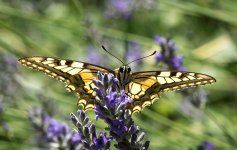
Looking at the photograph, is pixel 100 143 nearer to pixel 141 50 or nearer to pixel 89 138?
pixel 89 138

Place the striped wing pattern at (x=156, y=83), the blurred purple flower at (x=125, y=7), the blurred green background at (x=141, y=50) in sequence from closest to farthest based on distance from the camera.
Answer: the striped wing pattern at (x=156, y=83) < the blurred green background at (x=141, y=50) < the blurred purple flower at (x=125, y=7)

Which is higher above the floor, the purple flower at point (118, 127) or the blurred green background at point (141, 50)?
the blurred green background at point (141, 50)

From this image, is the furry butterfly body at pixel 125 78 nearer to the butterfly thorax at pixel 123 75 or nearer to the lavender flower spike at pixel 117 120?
the butterfly thorax at pixel 123 75

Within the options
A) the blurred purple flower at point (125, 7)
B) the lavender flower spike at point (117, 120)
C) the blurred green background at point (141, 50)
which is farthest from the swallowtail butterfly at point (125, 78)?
the blurred purple flower at point (125, 7)

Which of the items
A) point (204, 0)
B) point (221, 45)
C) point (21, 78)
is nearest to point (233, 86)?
point (221, 45)

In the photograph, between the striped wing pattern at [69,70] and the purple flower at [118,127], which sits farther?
the striped wing pattern at [69,70]

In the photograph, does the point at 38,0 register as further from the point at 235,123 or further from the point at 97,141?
the point at 97,141

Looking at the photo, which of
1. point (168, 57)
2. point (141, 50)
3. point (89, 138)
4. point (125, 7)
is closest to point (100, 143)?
point (89, 138)

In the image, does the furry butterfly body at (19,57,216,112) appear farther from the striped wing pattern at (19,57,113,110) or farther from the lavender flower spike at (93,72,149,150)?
the lavender flower spike at (93,72,149,150)

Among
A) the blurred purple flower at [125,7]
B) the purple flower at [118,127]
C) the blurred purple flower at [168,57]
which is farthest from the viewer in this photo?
the blurred purple flower at [125,7]
